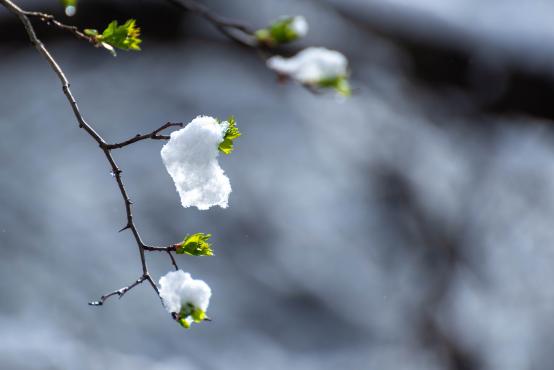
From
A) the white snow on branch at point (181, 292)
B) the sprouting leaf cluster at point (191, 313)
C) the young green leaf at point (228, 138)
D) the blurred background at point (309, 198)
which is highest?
the blurred background at point (309, 198)

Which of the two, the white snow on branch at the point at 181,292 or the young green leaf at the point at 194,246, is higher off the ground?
→ the young green leaf at the point at 194,246

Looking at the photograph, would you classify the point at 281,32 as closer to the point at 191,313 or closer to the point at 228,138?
the point at 228,138

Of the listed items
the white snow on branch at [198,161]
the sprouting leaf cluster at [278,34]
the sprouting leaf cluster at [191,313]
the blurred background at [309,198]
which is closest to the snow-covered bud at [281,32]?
the sprouting leaf cluster at [278,34]

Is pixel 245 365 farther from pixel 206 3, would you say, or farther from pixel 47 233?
pixel 206 3

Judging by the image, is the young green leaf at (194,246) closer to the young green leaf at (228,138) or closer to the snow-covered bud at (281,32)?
the young green leaf at (228,138)

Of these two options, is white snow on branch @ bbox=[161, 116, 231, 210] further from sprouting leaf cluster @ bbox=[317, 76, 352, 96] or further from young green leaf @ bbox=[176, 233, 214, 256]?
sprouting leaf cluster @ bbox=[317, 76, 352, 96]

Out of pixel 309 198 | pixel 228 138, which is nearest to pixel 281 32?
pixel 228 138
